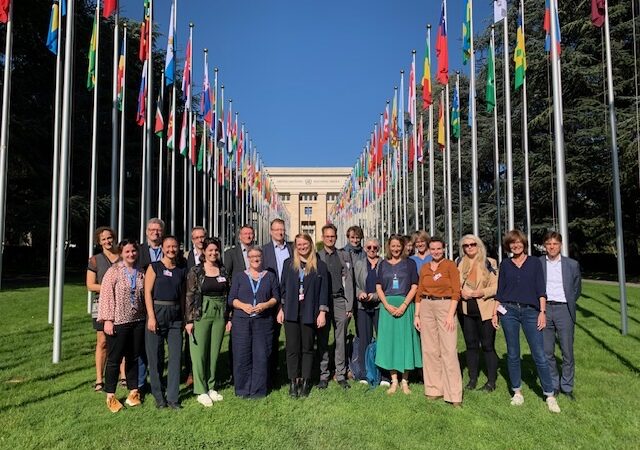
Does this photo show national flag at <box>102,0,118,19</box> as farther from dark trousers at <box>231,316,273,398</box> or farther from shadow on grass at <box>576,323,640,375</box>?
shadow on grass at <box>576,323,640,375</box>

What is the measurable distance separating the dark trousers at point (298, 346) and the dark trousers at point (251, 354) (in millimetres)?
266

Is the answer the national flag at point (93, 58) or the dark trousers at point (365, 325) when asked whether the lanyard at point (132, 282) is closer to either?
the dark trousers at point (365, 325)

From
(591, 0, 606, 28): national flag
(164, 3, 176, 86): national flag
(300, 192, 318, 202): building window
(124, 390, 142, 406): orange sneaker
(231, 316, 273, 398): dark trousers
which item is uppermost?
(300, 192, 318, 202): building window

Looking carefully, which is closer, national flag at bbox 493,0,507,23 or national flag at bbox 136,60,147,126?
national flag at bbox 493,0,507,23

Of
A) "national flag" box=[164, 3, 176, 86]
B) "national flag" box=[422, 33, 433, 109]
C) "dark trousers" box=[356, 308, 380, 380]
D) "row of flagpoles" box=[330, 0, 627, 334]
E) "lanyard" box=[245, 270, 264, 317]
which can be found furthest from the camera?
"national flag" box=[422, 33, 433, 109]

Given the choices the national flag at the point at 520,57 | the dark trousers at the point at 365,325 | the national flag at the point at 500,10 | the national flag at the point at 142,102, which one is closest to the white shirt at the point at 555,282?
the dark trousers at the point at 365,325

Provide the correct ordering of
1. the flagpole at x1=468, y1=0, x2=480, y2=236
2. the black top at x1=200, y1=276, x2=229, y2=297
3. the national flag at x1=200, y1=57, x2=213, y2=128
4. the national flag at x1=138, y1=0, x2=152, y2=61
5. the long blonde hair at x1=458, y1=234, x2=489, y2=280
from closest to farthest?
the black top at x1=200, y1=276, x2=229, y2=297
the long blonde hair at x1=458, y1=234, x2=489, y2=280
the flagpole at x1=468, y1=0, x2=480, y2=236
the national flag at x1=138, y1=0, x2=152, y2=61
the national flag at x1=200, y1=57, x2=213, y2=128

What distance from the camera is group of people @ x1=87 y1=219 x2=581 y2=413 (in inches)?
228

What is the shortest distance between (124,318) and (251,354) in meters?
1.54

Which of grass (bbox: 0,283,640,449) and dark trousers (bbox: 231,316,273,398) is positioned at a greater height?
dark trousers (bbox: 231,316,273,398)

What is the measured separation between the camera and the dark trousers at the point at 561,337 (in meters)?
5.89

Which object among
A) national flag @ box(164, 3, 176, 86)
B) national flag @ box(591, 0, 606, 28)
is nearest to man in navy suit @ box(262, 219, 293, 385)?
national flag @ box(591, 0, 606, 28)

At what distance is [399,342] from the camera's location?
21.0 ft

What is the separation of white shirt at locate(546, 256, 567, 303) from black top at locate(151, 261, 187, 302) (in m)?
4.25
